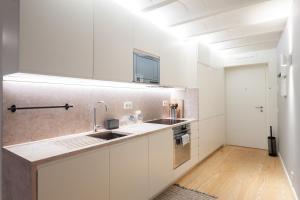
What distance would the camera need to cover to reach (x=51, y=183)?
4.24 ft

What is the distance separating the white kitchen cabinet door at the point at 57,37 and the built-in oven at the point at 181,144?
5.42ft

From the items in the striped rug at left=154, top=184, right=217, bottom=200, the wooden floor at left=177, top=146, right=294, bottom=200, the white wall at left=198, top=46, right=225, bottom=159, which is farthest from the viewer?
the white wall at left=198, top=46, right=225, bottom=159

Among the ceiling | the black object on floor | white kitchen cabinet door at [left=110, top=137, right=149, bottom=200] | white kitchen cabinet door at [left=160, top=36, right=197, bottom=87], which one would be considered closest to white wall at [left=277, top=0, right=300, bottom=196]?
the ceiling

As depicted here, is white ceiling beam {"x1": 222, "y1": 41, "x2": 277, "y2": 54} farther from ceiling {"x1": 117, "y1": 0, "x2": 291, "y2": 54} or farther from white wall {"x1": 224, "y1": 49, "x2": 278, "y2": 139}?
ceiling {"x1": 117, "y1": 0, "x2": 291, "y2": 54}

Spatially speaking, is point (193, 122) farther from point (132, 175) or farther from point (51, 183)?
point (51, 183)

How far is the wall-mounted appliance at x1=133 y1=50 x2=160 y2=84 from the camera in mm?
2291

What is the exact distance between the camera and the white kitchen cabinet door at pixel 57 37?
51.7 inches

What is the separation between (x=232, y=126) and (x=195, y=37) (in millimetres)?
2915

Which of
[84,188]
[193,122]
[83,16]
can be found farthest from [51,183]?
[193,122]

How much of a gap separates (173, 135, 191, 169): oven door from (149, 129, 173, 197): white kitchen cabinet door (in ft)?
0.42

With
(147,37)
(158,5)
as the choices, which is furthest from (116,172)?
(158,5)

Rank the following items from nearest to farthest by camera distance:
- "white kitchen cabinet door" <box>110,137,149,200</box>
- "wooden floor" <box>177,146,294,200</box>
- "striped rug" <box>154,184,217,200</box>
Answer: "white kitchen cabinet door" <box>110,137,149,200</box>
"striped rug" <box>154,184,217,200</box>
"wooden floor" <box>177,146,294,200</box>

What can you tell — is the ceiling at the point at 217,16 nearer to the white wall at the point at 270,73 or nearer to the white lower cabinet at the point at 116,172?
the white wall at the point at 270,73

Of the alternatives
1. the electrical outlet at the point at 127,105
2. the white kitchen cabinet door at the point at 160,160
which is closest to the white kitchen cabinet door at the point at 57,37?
the electrical outlet at the point at 127,105
